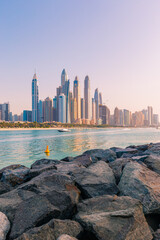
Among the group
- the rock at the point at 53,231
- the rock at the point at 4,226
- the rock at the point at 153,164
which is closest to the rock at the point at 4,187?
the rock at the point at 4,226

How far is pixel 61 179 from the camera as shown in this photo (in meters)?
5.56

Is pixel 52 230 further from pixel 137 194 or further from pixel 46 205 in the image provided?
pixel 137 194

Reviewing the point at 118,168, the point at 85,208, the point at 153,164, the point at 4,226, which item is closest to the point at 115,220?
the point at 85,208

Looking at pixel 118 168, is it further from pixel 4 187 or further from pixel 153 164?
pixel 4 187

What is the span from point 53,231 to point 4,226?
115cm

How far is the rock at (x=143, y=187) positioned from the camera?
4470mm

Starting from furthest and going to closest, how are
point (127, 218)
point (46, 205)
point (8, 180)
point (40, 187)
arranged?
point (8, 180) < point (40, 187) < point (46, 205) < point (127, 218)

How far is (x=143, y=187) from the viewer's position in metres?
4.88

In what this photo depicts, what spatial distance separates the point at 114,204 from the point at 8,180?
174 inches

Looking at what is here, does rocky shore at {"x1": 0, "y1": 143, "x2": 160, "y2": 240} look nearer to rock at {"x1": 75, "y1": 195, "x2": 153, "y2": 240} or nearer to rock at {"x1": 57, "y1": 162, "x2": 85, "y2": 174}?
rock at {"x1": 75, "y1": 195, "x2": 153, "y2": 240}

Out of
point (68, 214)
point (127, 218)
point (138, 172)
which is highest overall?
point (138, 172)

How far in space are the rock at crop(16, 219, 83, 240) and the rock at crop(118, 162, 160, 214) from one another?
1.80 meters

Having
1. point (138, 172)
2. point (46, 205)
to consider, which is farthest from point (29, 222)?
point (138, 172)

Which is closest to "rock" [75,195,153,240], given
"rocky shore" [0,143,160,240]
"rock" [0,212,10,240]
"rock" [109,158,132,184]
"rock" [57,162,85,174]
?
"rocky shore" [0,143,160,240]
